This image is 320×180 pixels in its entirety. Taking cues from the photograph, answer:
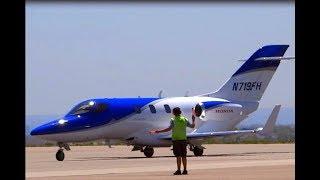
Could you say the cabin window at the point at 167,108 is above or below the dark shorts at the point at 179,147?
above

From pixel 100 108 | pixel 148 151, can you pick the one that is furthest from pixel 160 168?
pixel 148 151

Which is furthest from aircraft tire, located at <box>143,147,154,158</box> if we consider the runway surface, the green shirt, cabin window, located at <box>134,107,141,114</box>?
the green shirt

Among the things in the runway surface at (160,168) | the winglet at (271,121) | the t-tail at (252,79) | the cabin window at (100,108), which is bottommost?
the runway surface at (160,168)

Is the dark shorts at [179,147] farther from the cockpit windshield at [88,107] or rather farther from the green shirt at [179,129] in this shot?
the cockpit windshield at [88,107]

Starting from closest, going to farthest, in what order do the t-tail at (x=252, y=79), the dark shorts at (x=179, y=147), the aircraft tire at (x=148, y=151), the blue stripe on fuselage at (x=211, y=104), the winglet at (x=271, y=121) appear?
1. the dark shorts at (x=179, y=147)
2. the winglet at (x=271, y=121)
3. the aircraft tire at (x=148, y=151)
4. the blue stripe on fuselage at (x=211, y=104)
5. the t-tail at (x=252, y=79)

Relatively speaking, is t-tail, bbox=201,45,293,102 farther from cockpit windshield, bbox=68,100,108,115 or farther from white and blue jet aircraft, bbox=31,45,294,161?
cockpit windshield, bbox=68,100,108,115

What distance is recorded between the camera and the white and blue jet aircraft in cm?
3369

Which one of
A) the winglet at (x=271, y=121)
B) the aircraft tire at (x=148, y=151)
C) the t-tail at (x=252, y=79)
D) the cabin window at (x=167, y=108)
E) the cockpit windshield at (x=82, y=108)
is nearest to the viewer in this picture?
the winglet at (x=271, y=121)

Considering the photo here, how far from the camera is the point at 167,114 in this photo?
3666 centimetres

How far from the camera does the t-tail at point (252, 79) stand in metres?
38.0

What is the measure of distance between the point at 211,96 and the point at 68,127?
797cm

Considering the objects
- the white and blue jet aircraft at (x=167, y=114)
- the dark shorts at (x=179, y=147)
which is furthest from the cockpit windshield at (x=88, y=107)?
the dark shorts at (x=179, y=147)
